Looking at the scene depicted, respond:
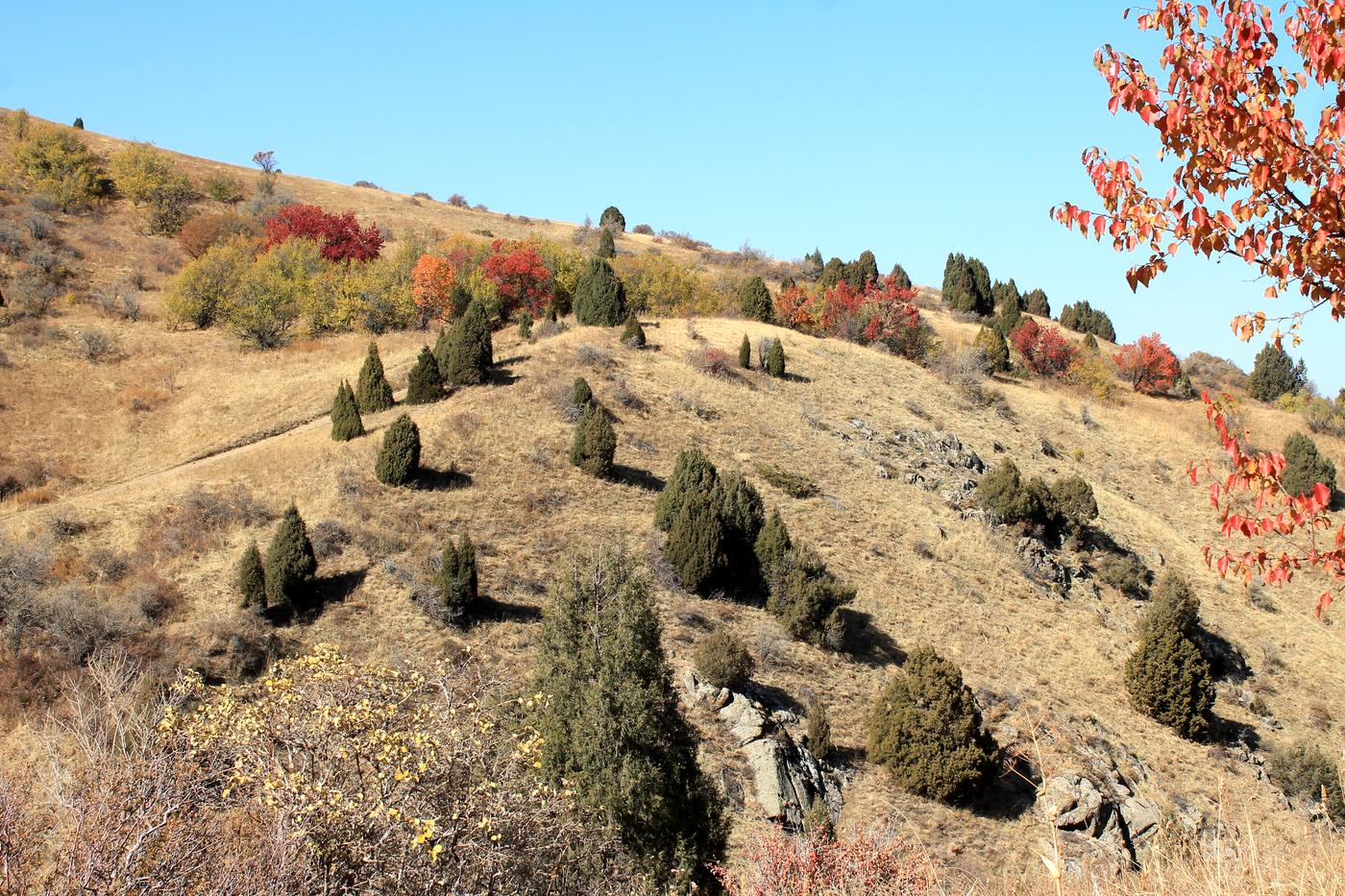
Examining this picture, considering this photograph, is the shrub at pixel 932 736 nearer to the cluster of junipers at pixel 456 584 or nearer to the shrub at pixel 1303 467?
the cluster of junipers at pixel 456 584

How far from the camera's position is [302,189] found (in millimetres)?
80938

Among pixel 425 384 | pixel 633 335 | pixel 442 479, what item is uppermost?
pixel 633 335

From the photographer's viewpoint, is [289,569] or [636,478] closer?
[289,569]

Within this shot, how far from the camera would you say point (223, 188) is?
237 ft

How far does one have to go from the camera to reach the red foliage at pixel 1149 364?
199 feet

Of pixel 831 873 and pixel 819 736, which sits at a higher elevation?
pixel 831 873

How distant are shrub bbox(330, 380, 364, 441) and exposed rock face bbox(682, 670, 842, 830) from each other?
50.9 feet

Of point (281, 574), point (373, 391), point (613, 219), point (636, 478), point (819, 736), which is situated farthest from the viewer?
point (613, 219)

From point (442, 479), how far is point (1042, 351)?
45642mm

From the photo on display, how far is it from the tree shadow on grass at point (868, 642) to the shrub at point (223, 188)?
213 feet

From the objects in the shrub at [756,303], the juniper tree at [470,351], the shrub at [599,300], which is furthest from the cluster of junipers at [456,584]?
the shrub at [756,303]

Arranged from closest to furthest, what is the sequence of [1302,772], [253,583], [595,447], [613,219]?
[253,583], [1302,772], [595,447], [613,219]

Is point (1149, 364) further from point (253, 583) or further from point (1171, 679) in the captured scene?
point (253, 583)

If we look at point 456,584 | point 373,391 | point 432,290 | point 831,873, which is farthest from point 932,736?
point 432,290
